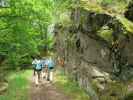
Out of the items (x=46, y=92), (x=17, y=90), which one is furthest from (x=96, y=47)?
(x=17, y=90)

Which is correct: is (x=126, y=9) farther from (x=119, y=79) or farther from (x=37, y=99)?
(x=37, y=99)

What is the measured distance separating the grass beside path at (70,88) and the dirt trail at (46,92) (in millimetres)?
415

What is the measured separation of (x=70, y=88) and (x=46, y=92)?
71.4 inches

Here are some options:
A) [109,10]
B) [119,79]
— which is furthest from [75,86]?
[109,10]

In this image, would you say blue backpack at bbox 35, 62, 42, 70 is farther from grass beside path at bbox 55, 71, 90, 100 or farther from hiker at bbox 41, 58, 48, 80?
grass beside path at bbox 55, 71, 90, 100

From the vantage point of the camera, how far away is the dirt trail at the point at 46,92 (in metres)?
17.7

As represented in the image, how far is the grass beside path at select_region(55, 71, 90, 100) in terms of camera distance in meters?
17.6

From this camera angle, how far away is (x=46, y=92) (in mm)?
18953

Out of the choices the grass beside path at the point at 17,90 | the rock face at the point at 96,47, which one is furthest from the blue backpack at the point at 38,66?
the rock face at the point at 96,47

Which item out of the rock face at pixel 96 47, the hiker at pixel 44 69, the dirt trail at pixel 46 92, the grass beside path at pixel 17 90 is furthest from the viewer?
the hiker at pixel 44 69

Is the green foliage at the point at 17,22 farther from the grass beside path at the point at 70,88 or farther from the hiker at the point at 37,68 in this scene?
the grass beside path at the point at 70,88

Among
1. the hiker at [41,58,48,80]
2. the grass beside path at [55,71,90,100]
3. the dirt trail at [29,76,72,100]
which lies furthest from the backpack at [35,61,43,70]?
the grass beside path at [55,71,90,100]

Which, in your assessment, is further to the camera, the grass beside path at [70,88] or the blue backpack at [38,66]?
the blue backpack at [38,66]

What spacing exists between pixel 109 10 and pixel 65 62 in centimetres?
1495
